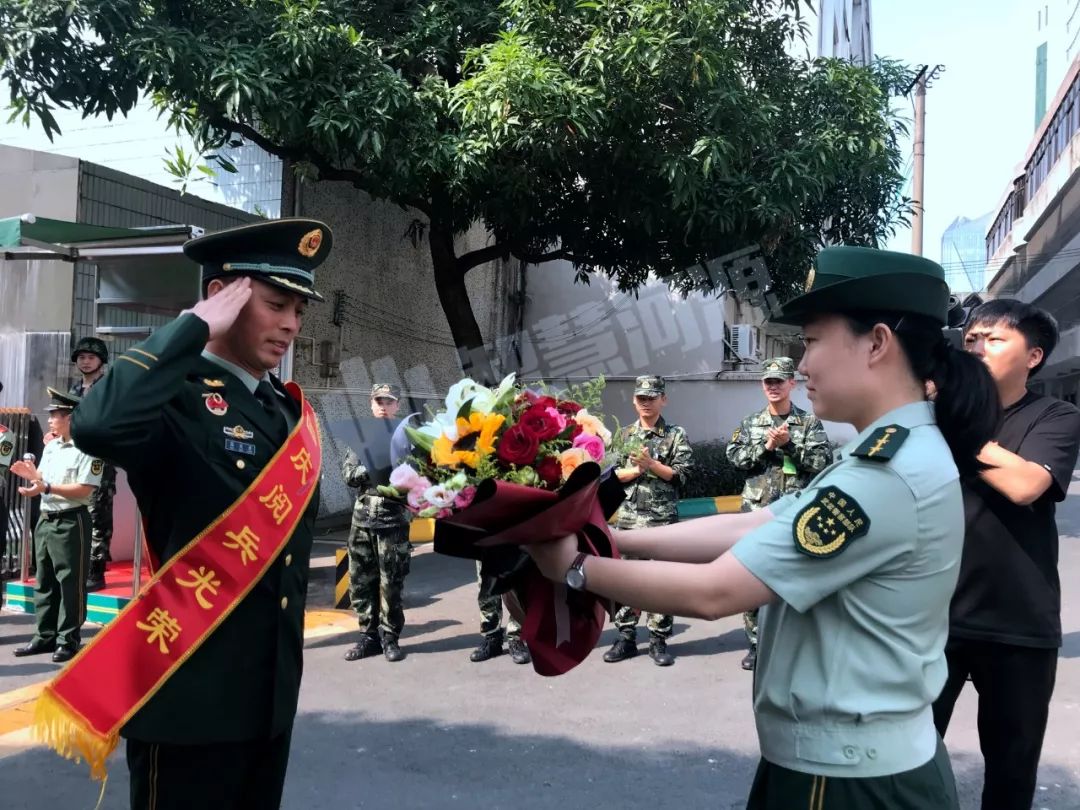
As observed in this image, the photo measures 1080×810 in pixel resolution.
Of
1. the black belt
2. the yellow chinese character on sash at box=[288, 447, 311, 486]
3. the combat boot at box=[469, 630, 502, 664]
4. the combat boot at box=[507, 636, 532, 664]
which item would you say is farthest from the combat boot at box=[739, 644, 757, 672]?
the black belt

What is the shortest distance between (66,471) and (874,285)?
5.81 meters

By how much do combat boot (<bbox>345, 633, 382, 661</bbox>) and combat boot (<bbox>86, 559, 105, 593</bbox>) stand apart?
2.38 metres

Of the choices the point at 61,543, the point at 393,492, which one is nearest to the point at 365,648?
the point at 61,543

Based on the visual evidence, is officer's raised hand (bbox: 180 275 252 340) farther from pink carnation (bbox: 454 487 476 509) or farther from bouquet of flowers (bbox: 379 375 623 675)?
pink carnation (bbox: 454 487 476 509)

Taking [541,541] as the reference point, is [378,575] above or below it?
below

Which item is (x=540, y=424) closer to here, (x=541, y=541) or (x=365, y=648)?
(x=541, y=541)

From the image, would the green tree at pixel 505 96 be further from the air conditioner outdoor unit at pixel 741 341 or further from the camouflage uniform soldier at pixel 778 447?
the air conditioner outdoor unit at pixel 741 341

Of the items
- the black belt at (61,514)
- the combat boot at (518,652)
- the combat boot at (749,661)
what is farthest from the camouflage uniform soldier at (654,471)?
the black belt at (61,514)

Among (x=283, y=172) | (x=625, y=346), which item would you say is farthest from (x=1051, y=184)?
(x=283, y=172)

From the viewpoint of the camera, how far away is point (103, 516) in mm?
7637

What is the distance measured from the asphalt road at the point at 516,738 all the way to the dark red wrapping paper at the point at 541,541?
88.6 inches

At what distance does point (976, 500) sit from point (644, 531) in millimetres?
1385

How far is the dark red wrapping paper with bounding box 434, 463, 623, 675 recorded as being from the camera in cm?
158

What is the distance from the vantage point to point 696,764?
4.11 metres
